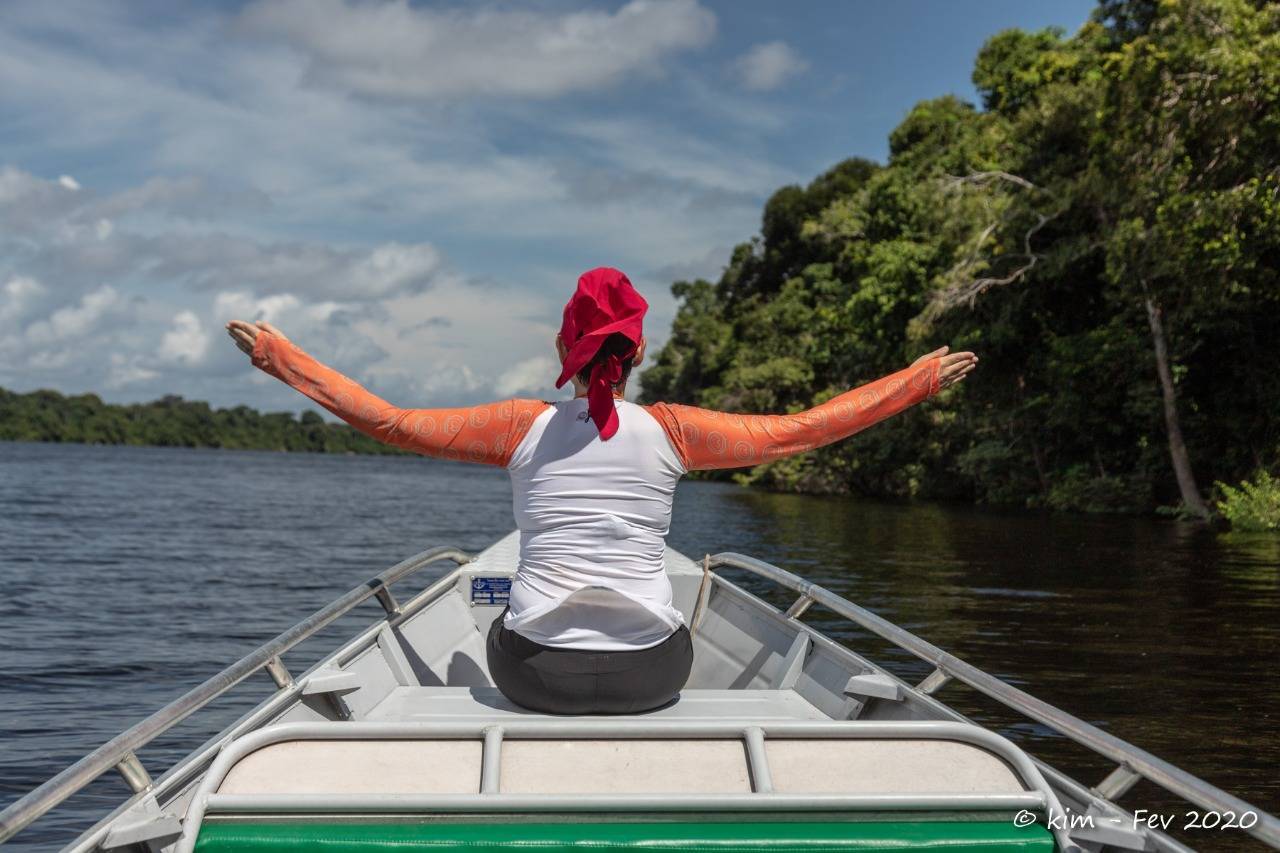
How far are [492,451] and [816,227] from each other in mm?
36108

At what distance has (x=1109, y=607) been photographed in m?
11.2

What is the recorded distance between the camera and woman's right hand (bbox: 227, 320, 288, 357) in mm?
3219

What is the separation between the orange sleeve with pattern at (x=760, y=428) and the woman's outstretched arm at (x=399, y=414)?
1.43 feet

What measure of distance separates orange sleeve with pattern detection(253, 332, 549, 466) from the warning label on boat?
3190mm

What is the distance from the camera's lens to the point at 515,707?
3539mm

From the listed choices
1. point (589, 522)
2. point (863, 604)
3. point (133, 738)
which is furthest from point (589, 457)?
point (863, 604)

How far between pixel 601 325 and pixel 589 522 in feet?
1.90

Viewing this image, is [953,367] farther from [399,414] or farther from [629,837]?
[629,837]

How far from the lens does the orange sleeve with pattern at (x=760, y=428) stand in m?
3.23

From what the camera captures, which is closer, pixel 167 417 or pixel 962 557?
pixel 962 557

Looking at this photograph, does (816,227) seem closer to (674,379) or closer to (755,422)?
(674,379)

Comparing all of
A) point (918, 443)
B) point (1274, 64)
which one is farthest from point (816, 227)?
point (1274, 64)

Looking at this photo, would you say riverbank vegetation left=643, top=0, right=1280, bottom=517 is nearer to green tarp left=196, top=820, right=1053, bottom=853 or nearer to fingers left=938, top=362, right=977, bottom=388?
fingers left=938, top=362, right=977, bottom=388

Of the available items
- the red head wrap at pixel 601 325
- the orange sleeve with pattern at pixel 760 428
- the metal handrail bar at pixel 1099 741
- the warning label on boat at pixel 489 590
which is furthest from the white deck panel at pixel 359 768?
the warning label on boat at pixel 489 590
